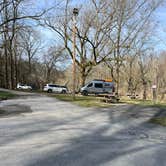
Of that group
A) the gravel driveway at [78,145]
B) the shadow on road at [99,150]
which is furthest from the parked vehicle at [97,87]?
the shadow on road at [99,150]

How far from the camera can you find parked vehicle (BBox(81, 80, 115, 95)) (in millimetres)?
51625

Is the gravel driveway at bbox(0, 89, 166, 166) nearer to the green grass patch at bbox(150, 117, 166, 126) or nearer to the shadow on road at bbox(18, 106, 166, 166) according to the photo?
the shadow on road at bbox(18, 106, 166, 166)

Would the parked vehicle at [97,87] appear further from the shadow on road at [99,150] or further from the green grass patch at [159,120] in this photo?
the shadow on road at [99,150]

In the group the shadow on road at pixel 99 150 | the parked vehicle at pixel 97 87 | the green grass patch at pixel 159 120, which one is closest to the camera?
the shadow on road at pixel 99 150

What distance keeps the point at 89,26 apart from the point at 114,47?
4685mm

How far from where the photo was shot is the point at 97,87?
52469mm

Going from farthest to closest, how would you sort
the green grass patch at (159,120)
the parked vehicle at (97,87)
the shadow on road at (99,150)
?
the parked vehicle at (97,87)
the green grass patch at (159,120)
the shadow on road at (99,150)

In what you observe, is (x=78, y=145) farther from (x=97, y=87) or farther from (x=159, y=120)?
(x=97, y=87)

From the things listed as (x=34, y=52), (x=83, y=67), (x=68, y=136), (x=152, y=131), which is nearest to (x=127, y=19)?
(x=83, y=67)

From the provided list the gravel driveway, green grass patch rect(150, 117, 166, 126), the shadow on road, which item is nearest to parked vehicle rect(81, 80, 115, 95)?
green grass patch rect(150, 117, 166, 126)

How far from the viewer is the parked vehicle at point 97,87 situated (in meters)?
51.6

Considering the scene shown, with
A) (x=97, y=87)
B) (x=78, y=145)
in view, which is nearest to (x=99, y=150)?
(x=78, y=145)

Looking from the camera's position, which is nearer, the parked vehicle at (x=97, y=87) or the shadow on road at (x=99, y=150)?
the shadow on road at (x=99, y=150)

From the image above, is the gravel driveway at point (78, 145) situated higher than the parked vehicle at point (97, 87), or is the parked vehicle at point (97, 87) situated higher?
the parked vehicle at point (97, 87)
